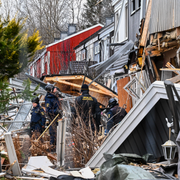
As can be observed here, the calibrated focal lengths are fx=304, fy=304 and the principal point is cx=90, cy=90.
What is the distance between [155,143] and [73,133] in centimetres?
239

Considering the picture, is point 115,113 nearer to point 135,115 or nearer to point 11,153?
point 11,153

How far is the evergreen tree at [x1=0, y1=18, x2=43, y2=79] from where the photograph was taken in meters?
8.39

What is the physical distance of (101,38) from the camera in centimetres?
2470

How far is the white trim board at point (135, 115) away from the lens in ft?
13.2

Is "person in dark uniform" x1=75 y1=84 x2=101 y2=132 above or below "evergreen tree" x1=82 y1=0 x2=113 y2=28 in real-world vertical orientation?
below

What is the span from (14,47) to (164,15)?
14.9 feet

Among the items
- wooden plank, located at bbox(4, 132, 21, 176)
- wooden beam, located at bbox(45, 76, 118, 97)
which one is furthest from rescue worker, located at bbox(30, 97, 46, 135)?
wooden beam, located at bbox(45, 76, 118, 97)

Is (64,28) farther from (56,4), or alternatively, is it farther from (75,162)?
(75,162)

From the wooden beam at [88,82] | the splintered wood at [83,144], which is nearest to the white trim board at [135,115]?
the splintered wood at [83,144]

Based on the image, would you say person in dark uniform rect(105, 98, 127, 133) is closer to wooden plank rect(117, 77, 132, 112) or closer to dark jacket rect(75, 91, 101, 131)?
dark jacket rect(75, 91, 101, 131)

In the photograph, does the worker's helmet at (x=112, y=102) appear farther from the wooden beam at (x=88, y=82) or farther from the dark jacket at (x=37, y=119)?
the wooden beam at (x=88, y=82)

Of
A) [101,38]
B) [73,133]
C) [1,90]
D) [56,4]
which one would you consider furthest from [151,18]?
[56,4]

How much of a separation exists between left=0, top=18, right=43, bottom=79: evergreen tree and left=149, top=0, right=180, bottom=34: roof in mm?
3637

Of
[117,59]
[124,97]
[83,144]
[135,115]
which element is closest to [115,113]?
[83,144]
